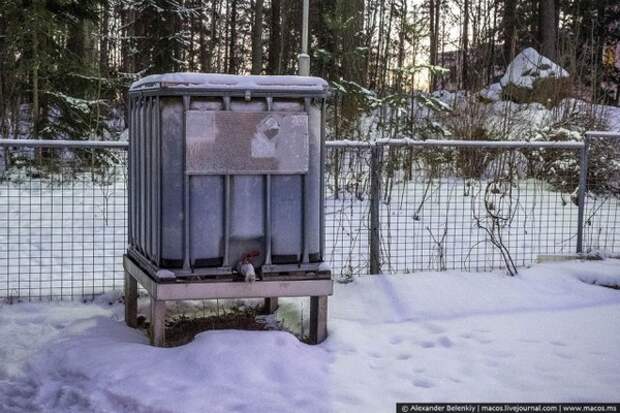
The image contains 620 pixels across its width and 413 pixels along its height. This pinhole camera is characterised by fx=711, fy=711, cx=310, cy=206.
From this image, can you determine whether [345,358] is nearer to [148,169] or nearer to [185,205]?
[185,205]

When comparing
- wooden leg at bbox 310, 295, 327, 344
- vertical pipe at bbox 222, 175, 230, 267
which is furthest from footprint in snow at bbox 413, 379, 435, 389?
vertical pipe at bbox 222, 175, 230, 267

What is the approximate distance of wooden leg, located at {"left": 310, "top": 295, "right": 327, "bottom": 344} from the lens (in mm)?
5199

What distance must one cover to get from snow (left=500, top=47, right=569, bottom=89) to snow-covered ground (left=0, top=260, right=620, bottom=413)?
33.4 feet

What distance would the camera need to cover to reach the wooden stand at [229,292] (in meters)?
4.77

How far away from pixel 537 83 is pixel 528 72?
3.61 feet

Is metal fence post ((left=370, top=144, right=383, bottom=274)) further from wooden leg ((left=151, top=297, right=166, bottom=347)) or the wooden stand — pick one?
wooden leg ((left=151, top=297, right=166, bottom=347))

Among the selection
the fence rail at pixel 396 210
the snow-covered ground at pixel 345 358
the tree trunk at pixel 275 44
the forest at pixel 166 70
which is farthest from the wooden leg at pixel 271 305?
the tree trunk at pixel 275 44

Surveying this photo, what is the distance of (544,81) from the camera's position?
15.4m

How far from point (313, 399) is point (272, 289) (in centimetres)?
101

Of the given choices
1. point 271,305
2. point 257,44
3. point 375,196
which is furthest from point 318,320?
point 257,44

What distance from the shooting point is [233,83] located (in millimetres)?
4719

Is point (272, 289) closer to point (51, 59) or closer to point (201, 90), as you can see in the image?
point (201, 90)

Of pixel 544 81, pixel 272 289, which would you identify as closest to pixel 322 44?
pixel 544 81

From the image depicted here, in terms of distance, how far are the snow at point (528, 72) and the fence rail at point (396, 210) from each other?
4734 mm
